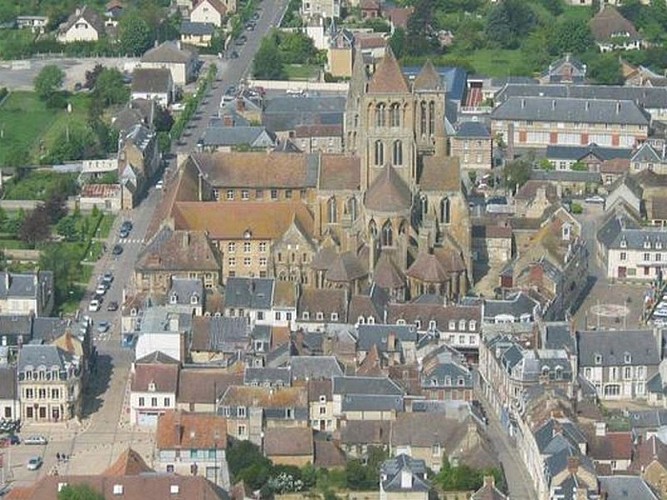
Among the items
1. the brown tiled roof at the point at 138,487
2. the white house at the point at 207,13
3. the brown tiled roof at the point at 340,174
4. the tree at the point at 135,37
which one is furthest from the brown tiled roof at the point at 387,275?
the white house at the point at 207,13

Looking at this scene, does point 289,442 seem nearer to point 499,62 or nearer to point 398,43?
point 398,43

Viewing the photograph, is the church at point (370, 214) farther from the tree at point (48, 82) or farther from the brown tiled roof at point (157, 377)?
the tree at point (48, 82)

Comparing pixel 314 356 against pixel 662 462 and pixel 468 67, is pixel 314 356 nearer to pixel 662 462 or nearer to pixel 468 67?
pixel 662 462

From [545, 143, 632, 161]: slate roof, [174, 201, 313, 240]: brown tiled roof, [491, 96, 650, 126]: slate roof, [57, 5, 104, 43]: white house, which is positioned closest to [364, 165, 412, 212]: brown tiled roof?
[174, 201, 313, 240]: brown tiled roof

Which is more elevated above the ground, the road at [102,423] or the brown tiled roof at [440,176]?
the brown tiled roof at [440,176]

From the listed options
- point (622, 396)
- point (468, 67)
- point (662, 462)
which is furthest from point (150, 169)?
point (662, 462)

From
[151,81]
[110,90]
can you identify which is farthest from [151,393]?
[151,81]
